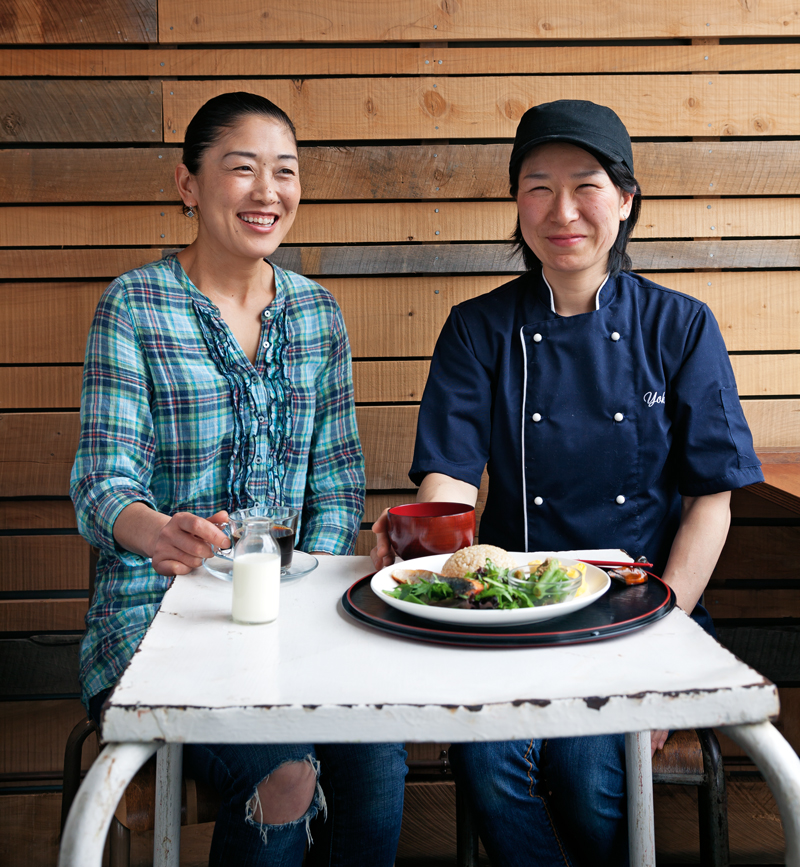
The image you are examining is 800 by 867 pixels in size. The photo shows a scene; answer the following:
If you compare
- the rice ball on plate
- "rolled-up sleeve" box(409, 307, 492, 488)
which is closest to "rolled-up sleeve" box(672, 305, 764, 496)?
"rolled-up sleeve" box(409, 307, 492, 488)

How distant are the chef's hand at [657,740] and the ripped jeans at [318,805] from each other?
490 mm

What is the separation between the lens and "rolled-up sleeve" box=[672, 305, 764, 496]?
5.64ft

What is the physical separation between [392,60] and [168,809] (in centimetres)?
208

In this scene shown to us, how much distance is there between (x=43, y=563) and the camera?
242 centimetres

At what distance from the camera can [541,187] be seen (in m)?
1.80

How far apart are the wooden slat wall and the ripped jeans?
1.07 meters

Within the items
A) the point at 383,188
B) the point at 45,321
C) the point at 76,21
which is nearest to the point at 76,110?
the point at 76,21

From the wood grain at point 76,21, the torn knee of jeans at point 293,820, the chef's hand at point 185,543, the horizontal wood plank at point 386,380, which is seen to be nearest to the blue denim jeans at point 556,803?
the torn knee of jeans at point 293,820

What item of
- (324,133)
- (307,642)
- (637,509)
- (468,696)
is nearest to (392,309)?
(324,133)

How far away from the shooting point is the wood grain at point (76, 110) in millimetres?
2334

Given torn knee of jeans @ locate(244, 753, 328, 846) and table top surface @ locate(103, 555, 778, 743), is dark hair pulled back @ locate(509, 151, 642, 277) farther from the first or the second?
torn knee of jeans @ locate(244, 753, 328, 846)

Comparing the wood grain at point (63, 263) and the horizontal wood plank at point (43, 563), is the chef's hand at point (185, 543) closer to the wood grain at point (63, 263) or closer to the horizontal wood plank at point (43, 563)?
the horizontal wood plank at point (43, 563)

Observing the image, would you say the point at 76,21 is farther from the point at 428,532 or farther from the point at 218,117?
the point at 428,532

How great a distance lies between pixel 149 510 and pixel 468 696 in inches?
36.8
